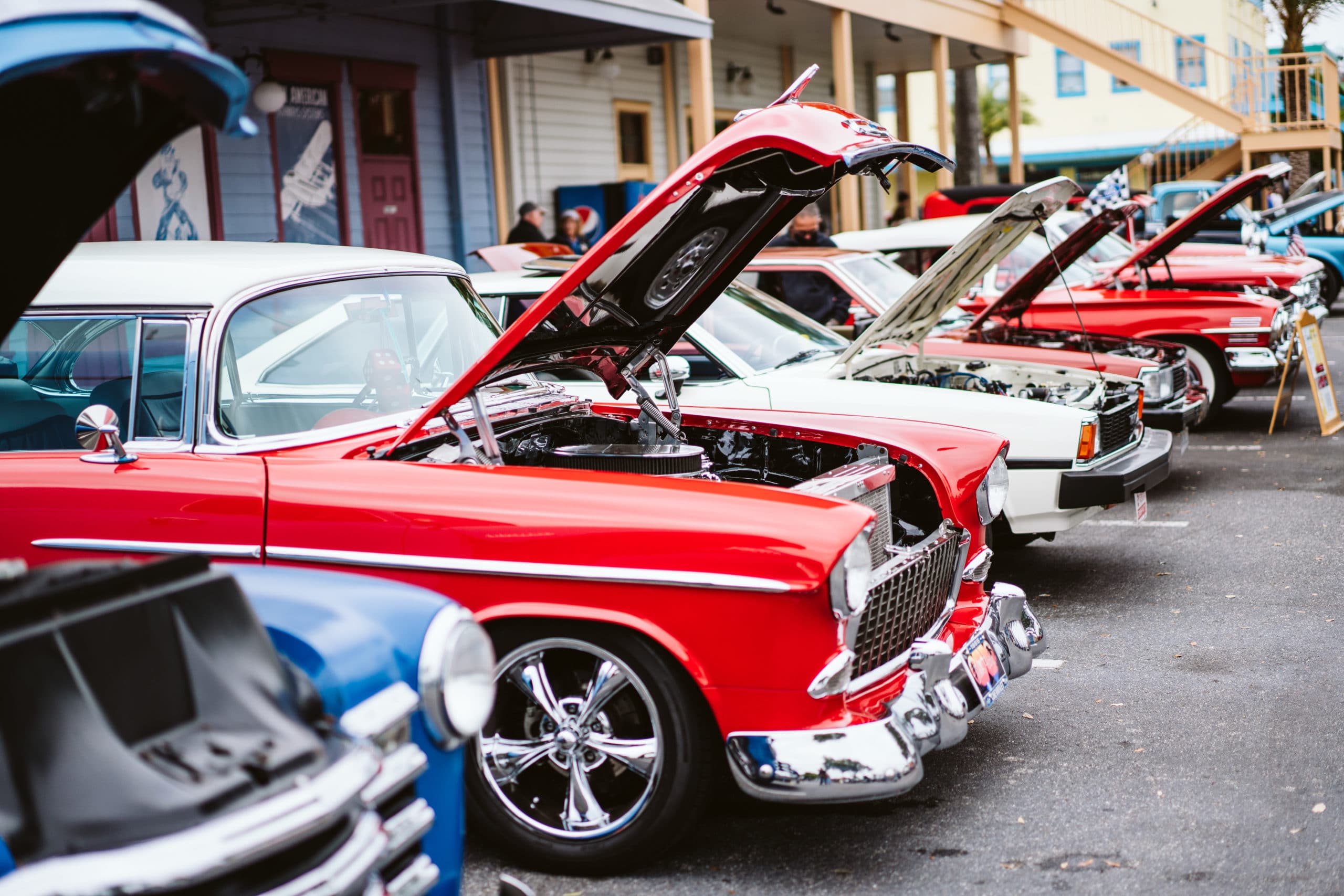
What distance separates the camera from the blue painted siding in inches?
454

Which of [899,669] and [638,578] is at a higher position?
[638,578]

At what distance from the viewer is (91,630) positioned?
2.01 meters

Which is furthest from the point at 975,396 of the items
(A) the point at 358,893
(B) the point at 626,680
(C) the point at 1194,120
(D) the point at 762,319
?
(C) the point at 1194,120

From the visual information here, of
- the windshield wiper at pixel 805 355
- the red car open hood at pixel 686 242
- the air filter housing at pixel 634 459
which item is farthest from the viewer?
the windshield wiper at pixel 805 355

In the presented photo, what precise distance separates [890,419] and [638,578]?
176 centimetres

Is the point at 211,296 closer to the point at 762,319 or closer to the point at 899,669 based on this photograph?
the point at 899,669

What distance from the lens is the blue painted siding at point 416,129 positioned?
37.8ft

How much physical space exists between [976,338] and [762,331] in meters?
2.07

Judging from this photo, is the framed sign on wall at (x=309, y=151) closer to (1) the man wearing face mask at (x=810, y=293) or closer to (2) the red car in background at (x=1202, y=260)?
(1) the man wearing face mask at (x=810, y=293)

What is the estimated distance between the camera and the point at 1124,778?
164 inches

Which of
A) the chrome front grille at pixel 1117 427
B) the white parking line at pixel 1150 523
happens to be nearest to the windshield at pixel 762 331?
the chrome front grille at pixel 1117 427

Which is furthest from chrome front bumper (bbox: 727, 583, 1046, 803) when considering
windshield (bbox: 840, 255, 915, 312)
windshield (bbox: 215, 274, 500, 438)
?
windshield (bbox: 840, 255, 915, 312)

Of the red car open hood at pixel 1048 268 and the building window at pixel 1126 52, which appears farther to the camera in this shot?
the building window at pixel 1126 52

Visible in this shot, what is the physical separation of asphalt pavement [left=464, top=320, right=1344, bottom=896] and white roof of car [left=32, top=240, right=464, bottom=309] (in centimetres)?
191
